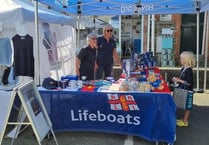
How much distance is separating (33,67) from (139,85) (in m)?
2.43

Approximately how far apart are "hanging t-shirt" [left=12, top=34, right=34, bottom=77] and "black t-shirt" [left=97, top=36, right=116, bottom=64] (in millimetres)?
1544

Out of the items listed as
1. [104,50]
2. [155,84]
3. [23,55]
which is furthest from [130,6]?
[155,84]

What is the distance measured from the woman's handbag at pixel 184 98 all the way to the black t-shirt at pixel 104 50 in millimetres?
2134

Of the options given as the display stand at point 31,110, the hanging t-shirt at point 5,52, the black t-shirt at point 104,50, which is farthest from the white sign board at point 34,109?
the black t-shirt at point 104,50

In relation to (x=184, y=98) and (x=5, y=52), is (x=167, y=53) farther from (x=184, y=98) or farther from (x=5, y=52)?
(x=5, y=52)

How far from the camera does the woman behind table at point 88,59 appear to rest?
18.7 ft

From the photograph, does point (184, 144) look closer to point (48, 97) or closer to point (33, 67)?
point (48, 97)

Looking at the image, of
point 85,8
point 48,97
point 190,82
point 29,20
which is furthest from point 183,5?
point 48,97

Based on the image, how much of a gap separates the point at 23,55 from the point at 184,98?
3.03m

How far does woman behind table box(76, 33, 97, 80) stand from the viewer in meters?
5.71

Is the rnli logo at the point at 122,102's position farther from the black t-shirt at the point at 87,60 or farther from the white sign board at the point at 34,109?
the black t-shirt at the point at 87,60

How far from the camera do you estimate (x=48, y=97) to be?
14.3 feet

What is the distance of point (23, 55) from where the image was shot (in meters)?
5.65

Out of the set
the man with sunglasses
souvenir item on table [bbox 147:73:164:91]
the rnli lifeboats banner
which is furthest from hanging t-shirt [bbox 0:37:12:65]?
souvenir item on table [bbox 147:73:164:91]
